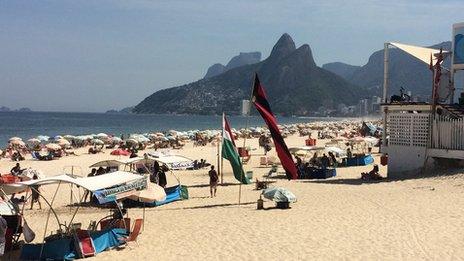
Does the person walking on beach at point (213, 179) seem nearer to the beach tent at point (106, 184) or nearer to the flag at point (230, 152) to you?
the flag at point (230, 152)

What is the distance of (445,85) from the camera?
2158 centimetres

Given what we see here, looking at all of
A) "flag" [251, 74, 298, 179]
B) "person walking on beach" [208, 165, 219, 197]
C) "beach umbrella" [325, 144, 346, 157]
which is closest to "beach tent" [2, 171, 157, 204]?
"flag" [251, 74, 298, 179]

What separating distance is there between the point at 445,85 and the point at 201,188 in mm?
10978

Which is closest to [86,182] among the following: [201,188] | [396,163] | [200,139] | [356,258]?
[356,258]

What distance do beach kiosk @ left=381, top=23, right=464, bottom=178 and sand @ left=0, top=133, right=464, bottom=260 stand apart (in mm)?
1571

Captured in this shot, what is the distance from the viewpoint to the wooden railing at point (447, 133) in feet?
60.8

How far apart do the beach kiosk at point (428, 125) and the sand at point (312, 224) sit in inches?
61.8

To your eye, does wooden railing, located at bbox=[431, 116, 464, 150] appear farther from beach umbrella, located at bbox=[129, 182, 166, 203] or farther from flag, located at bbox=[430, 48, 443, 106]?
beach umbrella, located at bbox=[129, 182, 166, 203]

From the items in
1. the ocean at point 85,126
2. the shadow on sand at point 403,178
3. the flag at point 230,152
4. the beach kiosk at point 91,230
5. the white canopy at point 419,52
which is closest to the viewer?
the beach kiosk at point 91,230

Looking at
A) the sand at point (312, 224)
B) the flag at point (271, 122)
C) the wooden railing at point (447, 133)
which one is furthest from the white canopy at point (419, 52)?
the flag at point (271, 122)

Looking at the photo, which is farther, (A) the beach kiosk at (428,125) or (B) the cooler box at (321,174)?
(B) the cooler box at (321,174)

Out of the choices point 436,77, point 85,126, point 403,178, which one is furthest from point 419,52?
point 85,126

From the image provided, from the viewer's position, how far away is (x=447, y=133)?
1888 cm

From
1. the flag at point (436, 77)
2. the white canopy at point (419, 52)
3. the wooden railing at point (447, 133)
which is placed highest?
the white canopy at point (419, 52)
